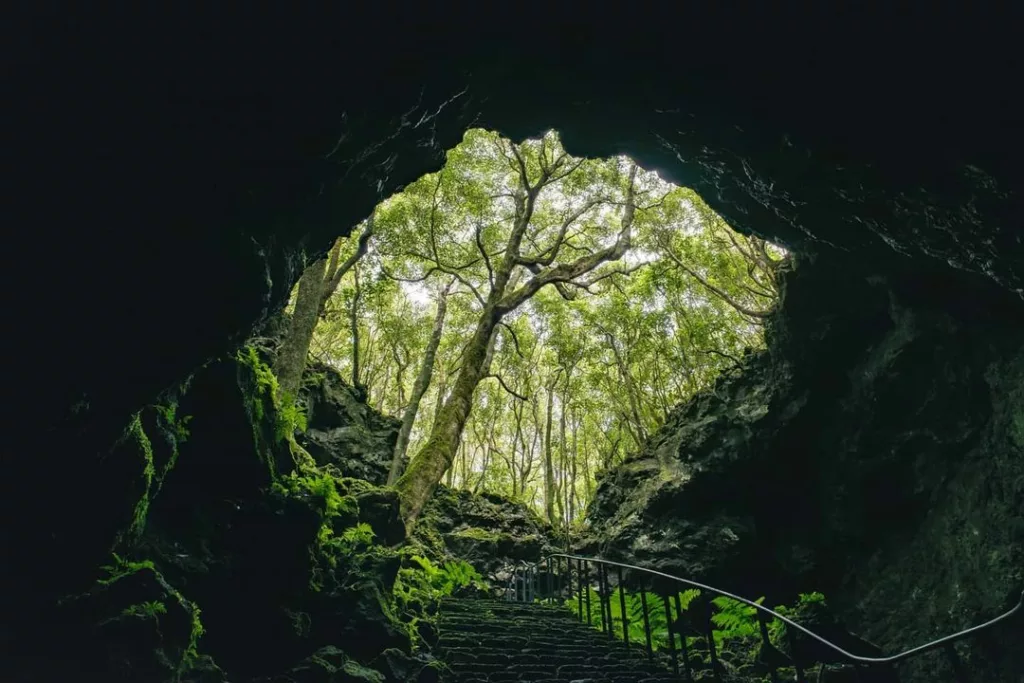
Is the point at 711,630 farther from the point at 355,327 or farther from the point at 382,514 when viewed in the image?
the point at 355,327

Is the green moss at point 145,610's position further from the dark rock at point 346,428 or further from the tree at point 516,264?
the dark rock at point 346,428

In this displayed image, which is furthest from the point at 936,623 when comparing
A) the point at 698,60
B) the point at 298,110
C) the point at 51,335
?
the point at 51,335

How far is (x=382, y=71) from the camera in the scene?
438cm

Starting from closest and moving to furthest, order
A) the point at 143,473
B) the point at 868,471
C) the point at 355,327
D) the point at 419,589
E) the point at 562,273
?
the point at 143,473, the point at 419,589, the point at 868,471, the point at 562,273, the point at 355,327

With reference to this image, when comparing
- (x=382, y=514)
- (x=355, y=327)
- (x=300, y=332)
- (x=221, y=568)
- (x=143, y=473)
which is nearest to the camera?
(x=143, y=473)

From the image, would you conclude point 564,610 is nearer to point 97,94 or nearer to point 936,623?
point 936,623

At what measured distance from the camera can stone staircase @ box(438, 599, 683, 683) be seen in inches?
212

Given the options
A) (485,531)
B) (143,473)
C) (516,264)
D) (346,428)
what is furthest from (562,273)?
(485,531)

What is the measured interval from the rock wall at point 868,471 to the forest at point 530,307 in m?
1.64

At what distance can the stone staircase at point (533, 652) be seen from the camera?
17.7 feet

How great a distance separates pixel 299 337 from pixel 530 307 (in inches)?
629

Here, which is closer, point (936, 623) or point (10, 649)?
point (10, 649)

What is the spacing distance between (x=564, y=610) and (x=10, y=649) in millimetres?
6974

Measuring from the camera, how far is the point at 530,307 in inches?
902
